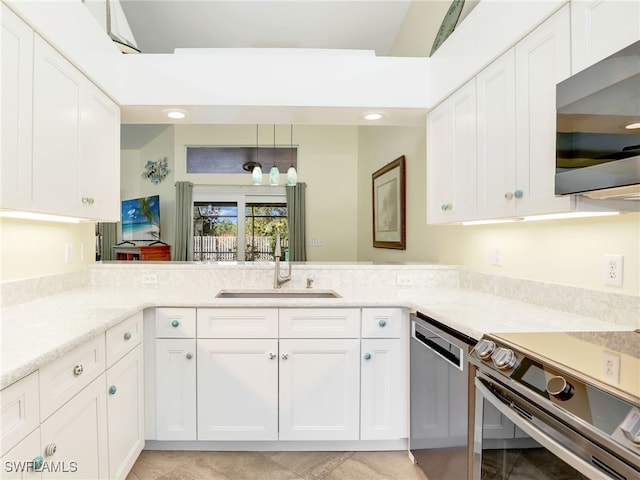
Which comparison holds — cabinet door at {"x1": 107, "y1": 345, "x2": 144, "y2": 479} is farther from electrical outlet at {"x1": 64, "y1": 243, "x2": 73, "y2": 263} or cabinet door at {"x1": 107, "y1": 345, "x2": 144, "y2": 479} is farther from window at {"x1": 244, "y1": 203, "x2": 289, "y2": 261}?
window at {"x1": 244, "y1": 203, "x2": 289, "y2": 261}

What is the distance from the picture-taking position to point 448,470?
146 centimetres

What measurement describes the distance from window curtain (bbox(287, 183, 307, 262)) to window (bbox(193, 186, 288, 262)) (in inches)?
6.4

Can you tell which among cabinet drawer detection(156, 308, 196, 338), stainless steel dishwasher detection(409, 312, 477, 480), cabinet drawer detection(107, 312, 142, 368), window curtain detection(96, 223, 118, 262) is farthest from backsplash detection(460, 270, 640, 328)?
window curtain detection(96, 223, 118, 262)

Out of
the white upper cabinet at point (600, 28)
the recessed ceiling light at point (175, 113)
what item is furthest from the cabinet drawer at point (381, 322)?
the recessed ceiling light at point (175, 113)

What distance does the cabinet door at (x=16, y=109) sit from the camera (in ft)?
4.26

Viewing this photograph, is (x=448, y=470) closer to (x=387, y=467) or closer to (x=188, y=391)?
(x=387, y=467)

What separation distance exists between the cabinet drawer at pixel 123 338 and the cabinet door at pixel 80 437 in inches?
4.6

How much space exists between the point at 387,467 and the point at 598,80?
194 centimetres

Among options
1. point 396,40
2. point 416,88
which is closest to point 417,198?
point 416,88

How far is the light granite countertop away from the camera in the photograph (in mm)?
1114

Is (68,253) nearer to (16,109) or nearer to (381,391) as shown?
(16,109)

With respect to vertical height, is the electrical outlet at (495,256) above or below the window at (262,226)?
below

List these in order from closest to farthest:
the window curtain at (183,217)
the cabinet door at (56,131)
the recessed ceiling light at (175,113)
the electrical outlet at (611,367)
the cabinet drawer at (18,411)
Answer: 1. the electrical outlet at (611,367)
2. the cabinet drawer at (18,411)
3. the cabinet door at (56,131)
4. the recessed ceiling light at (175,113)
5. the window curtain at (183,217)

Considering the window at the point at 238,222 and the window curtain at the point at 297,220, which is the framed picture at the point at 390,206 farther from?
the window at the point at 238,222
